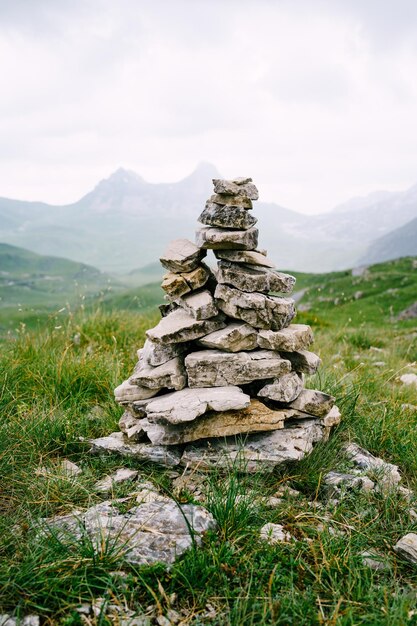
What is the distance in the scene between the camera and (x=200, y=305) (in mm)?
6383

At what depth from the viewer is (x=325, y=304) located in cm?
3303

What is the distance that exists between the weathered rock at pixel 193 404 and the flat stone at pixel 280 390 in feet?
Answer: 1.40

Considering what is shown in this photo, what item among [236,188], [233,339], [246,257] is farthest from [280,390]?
[236,188]

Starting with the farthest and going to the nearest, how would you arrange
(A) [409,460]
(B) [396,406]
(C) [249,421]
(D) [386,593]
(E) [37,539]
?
(B) [396,406]
(A) [409,460]
(C) [249,421]
(E) [37,539]
(D) [386,593]

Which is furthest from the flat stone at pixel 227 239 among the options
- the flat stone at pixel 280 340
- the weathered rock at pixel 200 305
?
the flat stone at pixel 280 340

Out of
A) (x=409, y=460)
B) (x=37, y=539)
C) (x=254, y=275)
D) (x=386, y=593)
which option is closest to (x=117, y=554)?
(x=37, y=539)

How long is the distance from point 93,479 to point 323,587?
2951mm

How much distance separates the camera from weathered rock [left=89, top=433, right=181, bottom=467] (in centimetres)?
612

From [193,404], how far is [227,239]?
2273 mm

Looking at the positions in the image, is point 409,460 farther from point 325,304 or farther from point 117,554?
point 325,304

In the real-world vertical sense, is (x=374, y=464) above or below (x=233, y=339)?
below

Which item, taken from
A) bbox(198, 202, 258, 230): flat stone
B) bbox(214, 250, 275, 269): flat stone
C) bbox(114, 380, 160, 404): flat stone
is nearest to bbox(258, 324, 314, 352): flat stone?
bbox(214, 250, 275, 269): flat stone

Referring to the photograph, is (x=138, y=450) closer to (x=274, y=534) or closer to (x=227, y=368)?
(x=227, y=368)

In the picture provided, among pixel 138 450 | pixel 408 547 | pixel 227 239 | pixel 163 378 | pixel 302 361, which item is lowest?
pixel 408 547
